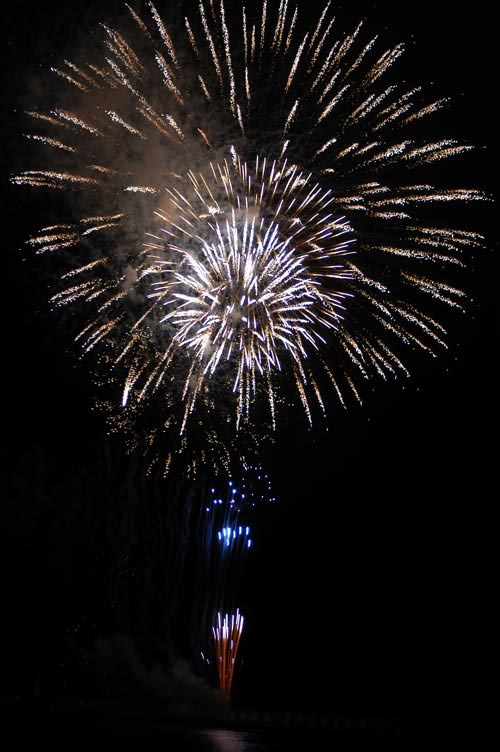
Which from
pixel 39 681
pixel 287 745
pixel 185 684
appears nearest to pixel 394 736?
pixel 287 745

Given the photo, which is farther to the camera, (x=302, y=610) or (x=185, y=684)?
(x=302, y=610)

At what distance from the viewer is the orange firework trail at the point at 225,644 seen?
21.2 metres

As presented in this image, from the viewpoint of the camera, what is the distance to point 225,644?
22.5 meters

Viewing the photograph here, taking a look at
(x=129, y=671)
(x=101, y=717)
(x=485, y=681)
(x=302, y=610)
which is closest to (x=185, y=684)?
(x=129, y=671)

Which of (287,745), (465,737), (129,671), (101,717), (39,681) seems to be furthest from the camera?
(129,671)

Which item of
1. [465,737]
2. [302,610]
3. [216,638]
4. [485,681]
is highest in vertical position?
[302,610]

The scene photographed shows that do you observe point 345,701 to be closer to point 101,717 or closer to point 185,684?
point 185,684

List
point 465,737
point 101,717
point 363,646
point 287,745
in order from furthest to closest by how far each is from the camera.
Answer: point 363,646, point 101,717, point 287,745, point 465,737

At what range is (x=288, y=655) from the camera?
29.0m

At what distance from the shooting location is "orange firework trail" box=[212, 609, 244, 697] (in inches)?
837

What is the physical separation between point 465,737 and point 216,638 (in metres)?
8.53

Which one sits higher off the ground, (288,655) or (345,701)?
(288,655)

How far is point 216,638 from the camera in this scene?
21562mm

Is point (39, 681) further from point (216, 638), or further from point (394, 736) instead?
point (394, 736)
